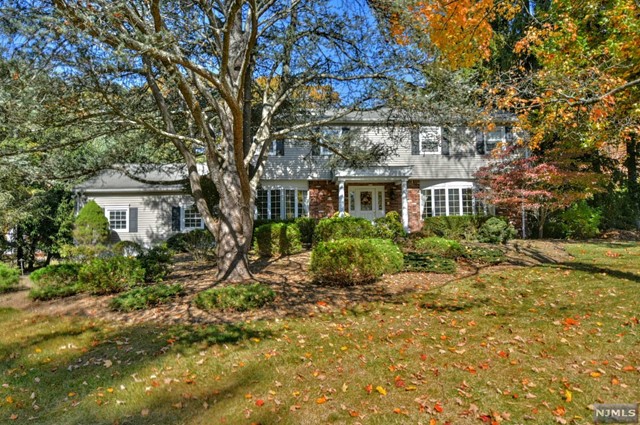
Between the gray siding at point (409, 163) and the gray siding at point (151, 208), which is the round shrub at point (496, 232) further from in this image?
the gray siding at point (151, 208)

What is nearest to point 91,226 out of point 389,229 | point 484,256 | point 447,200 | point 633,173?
point 389,229

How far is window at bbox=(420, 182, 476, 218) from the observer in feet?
59.3

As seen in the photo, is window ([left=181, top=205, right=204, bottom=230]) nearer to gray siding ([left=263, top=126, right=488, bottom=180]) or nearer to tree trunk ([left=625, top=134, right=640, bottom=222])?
gray siding ([left=263, top=126, right=488, bottom=180])

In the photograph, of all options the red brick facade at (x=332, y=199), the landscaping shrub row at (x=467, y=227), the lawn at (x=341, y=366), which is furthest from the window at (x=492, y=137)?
the lawn at (x=341, y=366)

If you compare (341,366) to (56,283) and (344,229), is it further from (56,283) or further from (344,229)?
(344,229)

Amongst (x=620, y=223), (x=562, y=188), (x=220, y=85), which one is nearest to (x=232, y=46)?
(x=220, y=85)

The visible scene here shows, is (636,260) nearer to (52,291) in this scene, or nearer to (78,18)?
(78,18)

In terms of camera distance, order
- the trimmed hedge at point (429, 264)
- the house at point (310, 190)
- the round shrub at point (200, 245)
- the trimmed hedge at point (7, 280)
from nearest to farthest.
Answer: the trimmed hedge at point (7, 280), the trimmed hedge at point (429, 264), the round shrub at point (200, 245), the house at point (310, 190)

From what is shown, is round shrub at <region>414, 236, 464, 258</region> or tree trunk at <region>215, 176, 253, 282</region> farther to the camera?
round shrub at <region>414, 236, 464, 258</region>

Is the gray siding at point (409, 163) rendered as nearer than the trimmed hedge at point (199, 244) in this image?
No

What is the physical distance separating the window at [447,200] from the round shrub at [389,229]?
3436 millimetres

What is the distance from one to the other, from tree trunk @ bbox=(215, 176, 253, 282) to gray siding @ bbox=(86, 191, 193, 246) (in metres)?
10.2

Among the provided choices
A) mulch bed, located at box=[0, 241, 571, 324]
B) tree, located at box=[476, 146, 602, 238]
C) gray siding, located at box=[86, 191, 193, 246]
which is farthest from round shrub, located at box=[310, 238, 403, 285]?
gray siding, located at box=[86, 191, 193, 246]

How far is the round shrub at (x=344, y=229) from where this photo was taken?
39.9 ft
